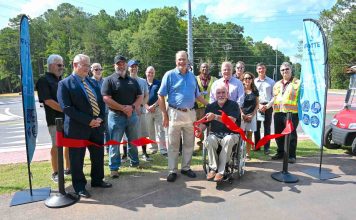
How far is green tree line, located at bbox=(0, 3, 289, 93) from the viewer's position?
65688mm

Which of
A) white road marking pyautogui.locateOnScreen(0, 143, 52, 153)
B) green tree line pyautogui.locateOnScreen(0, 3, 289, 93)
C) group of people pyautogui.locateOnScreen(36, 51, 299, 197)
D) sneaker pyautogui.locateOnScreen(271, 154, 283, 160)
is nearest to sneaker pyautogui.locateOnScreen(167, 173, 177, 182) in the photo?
group of people pyautogui.locateOnScreen(36, 51, 299, 197)

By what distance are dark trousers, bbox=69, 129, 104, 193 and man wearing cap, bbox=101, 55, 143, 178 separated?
48cm

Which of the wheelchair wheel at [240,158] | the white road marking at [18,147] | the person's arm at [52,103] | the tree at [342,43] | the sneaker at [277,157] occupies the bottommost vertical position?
the white road marking at [18,147]

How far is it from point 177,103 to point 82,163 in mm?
1727

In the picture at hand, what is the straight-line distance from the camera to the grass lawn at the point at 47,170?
5164 mm

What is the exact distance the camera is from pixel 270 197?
15.1ft

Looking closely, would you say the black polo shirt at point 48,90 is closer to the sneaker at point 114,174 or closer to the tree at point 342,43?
the sneaker at point 114,174

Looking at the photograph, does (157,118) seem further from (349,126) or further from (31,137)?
(349,126)

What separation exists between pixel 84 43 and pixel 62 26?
18.9m

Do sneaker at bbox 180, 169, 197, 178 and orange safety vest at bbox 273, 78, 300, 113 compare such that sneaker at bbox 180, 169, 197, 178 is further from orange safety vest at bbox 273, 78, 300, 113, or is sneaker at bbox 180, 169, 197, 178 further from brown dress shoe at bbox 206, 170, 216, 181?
orange safety vest at bbox 273, 78, 300, 113

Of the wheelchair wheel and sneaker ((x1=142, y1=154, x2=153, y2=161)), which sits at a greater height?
the wheelchair wheel

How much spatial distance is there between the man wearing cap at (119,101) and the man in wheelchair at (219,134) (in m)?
1.24

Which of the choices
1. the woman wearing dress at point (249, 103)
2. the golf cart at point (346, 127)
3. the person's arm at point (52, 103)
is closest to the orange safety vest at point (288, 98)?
the woman wearing dress at point (249, 103)

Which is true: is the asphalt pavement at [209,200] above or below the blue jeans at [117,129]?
below
